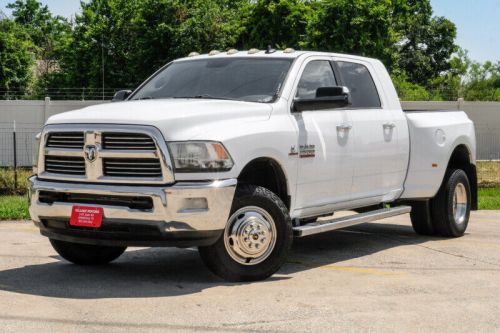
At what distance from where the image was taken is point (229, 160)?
23.1 feet

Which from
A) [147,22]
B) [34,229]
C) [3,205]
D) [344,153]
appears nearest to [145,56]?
[147,22]

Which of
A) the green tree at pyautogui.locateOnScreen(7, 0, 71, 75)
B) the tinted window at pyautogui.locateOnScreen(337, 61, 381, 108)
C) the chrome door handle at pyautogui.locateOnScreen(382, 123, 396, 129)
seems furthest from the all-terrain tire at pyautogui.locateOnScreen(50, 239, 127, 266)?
the green tree at pyautogui.locateOnScreen(7, 0, 71, 75)

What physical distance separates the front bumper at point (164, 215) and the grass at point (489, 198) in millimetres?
9821

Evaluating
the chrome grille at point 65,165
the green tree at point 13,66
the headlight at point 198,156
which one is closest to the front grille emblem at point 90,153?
the chrome grille at point 65,165

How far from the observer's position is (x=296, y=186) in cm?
791

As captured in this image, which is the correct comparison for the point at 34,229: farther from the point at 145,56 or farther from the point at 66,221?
the point at 145,56

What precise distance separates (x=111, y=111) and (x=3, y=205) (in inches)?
301

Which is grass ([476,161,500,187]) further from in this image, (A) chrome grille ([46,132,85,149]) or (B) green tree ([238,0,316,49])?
(B) green tree ([238,0,316,49])

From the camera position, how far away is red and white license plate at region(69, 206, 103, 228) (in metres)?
7.01

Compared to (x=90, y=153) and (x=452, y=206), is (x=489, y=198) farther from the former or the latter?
(x=90, y=153)

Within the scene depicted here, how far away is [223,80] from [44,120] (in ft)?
Result: 90.9

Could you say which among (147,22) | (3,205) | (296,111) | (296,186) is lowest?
(3,205)

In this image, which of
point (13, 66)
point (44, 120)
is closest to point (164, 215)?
point (44, 120)

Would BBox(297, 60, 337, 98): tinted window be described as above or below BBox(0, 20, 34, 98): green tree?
below
